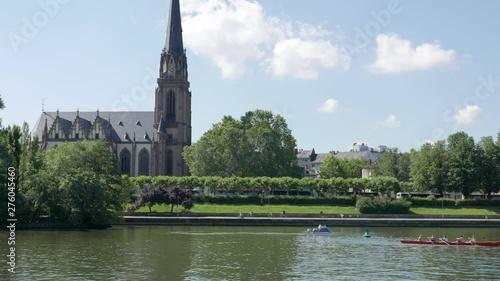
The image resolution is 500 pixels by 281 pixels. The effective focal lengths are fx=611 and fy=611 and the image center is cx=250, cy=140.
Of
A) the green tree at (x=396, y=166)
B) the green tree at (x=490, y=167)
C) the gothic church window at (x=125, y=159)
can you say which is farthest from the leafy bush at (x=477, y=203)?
the gothic church window at (x=125, y=159)

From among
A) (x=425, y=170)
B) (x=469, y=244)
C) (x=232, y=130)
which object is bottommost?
(x=469, y=244)

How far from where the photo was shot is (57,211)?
74.6 metres

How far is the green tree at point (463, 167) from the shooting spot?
107188 mm

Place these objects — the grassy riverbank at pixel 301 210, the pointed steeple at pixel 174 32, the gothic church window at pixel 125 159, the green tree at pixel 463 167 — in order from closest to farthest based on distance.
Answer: the grassy riverbank at pixel 301 210 → the green tree at pixel 463 167 → the pointed steeple at pixel 174 32 → the gothic church window at pixel 125 159

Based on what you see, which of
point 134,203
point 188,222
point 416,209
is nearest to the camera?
point 188,222

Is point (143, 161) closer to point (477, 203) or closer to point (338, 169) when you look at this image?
point (338, 169)

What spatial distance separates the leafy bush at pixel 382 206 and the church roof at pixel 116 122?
64632mm

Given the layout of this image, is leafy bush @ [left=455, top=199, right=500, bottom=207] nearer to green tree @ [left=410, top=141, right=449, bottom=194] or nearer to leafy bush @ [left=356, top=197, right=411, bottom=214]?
green tree @ [left=410, top=141, right=449, bottom=194]

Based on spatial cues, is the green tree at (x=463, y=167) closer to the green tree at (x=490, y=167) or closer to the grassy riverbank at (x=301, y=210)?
the green tree at (x=490, y=167)

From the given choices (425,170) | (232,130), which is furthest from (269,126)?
(425,170)

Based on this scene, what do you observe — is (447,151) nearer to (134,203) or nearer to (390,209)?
(390,209)

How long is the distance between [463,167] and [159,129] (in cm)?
6800

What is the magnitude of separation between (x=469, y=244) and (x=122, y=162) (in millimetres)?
100490

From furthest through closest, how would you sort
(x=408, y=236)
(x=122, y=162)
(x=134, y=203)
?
(x=122, y=162)
(x=134, y=203)
(x=408, y=236)
